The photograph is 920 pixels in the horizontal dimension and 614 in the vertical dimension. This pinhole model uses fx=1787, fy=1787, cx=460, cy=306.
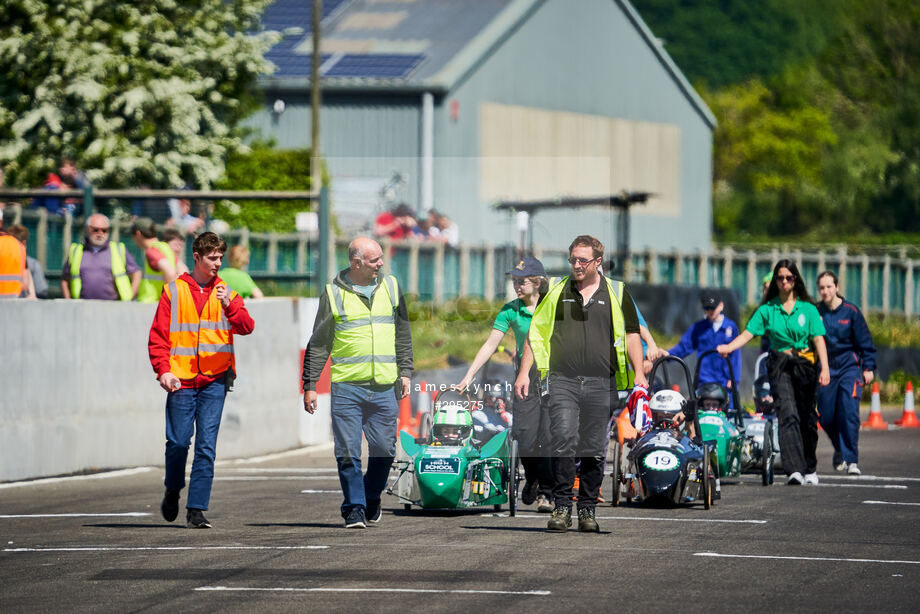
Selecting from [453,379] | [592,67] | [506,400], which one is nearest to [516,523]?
[506,400]

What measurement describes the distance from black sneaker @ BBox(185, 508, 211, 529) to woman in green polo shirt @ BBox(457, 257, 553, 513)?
84.4 inches

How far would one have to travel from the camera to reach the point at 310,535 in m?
11.6

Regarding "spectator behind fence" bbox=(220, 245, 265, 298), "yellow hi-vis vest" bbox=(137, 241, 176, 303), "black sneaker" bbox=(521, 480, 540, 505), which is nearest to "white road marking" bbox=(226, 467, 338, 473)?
"spectator behind fence" bbox=(220, 245, 265, 298)

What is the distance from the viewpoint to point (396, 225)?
35781mm

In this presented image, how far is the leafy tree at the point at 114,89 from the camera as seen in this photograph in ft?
97.8

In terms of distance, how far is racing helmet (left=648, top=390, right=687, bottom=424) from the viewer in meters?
13.5

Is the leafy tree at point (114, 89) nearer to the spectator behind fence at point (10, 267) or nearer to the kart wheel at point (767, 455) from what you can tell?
the spectator behind fence at point (10, 267)

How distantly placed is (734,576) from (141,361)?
28.6ft

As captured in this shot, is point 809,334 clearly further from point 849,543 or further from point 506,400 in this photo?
point 849,543

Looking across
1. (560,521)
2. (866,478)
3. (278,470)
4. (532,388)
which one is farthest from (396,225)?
(560,521)

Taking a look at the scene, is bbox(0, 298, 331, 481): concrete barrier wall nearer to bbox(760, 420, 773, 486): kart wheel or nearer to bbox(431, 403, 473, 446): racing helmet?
bbox(431, 403, 473, 446): racing helmet

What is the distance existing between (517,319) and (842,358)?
15.2ft

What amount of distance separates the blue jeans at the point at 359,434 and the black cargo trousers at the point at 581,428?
3.88 ft

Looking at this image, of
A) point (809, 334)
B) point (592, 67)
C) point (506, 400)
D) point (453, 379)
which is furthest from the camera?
point (592, 67)
